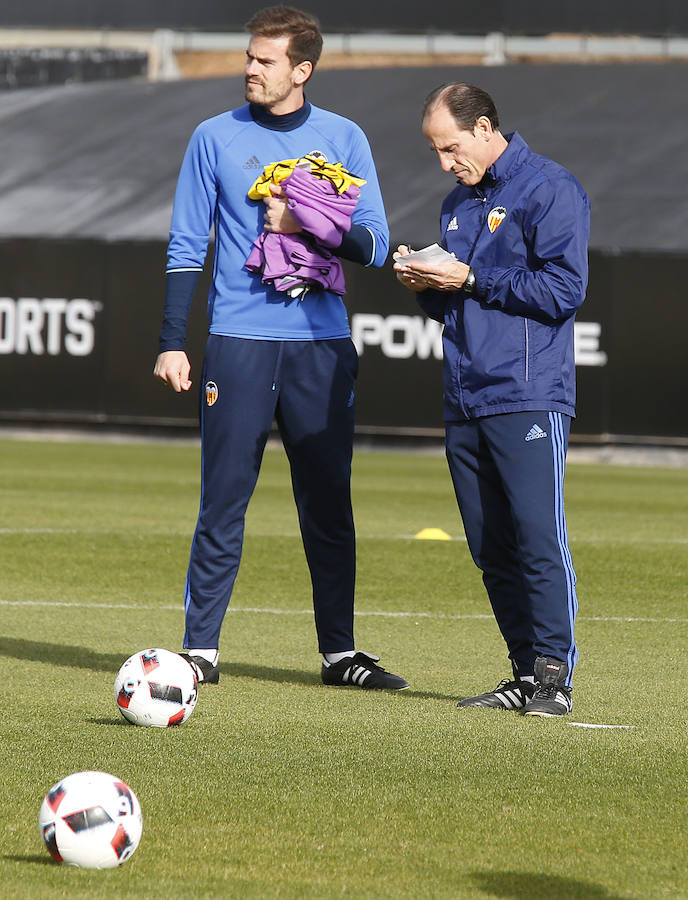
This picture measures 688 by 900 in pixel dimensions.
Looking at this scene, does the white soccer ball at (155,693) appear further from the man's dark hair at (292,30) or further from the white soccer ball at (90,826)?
the man's dark hair at (292,30)

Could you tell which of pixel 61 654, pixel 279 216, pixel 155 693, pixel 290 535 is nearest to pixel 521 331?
pixel 279 216

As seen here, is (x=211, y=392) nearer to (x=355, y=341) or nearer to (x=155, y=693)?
(x=155, y=693)

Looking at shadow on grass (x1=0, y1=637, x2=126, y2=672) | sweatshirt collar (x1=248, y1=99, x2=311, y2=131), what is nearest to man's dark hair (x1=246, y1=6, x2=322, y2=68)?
sweatshirt collar (x1=248, y1=99, x2=311, y2=131)

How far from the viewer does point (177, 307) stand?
6.50m

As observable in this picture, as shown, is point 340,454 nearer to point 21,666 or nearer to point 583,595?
point 21,666

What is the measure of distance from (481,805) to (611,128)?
76.0 feet

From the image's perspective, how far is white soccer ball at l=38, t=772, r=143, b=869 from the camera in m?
4.01

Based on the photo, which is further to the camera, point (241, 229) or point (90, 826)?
point (241, 229)

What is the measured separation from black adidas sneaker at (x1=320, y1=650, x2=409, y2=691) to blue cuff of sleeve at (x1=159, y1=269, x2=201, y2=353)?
1371 mm

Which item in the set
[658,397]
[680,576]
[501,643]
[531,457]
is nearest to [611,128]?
[658,397]

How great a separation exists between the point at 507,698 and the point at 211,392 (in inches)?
62.9

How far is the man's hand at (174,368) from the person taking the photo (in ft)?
20.9

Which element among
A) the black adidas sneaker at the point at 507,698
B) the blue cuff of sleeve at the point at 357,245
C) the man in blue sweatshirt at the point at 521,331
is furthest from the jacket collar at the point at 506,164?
the black adidas sneaker at the point at 507,698

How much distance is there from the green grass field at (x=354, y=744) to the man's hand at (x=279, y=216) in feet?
5.65
